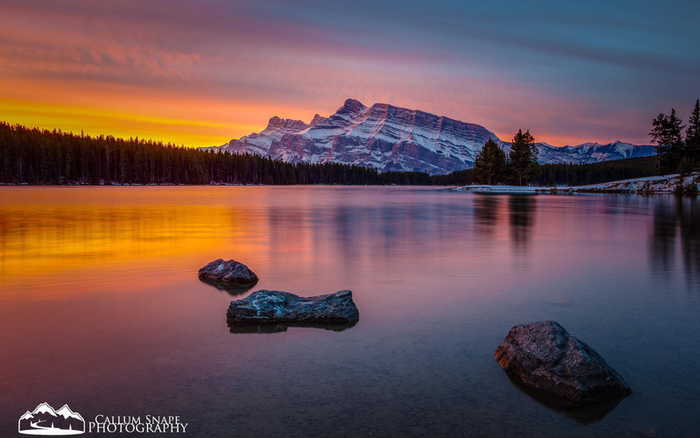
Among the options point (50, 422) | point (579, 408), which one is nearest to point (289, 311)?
point (50, 422)

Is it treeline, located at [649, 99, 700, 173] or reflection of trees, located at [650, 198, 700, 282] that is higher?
treeline, located at [649, 99, 700, 173]

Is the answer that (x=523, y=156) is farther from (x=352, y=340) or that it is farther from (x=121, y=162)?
(x=121, y=162)

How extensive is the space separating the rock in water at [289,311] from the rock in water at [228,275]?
324 cm

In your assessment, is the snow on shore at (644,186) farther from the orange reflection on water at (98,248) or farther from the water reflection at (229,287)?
the water reflection at (229,287)

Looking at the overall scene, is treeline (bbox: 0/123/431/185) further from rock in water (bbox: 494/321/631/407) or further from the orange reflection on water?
rock in water (bbox: 494/321/631/407)

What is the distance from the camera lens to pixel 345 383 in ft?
20.3

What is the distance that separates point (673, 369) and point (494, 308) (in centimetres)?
365

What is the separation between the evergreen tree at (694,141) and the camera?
87.8 metres

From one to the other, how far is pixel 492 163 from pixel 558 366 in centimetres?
11963

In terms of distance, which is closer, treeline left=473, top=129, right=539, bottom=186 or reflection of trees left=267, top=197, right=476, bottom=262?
reflection of trees left=267, top=197, right=476, bottom=262

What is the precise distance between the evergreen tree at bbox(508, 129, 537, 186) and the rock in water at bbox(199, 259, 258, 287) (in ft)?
355

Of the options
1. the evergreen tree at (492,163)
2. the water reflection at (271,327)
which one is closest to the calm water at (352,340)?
the water reflection at (271,327)

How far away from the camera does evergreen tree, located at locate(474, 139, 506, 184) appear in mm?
118938

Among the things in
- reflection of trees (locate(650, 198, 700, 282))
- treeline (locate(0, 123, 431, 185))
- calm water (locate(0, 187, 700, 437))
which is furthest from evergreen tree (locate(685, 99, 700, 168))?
treeline (locate(0, 123, 431, 185))
